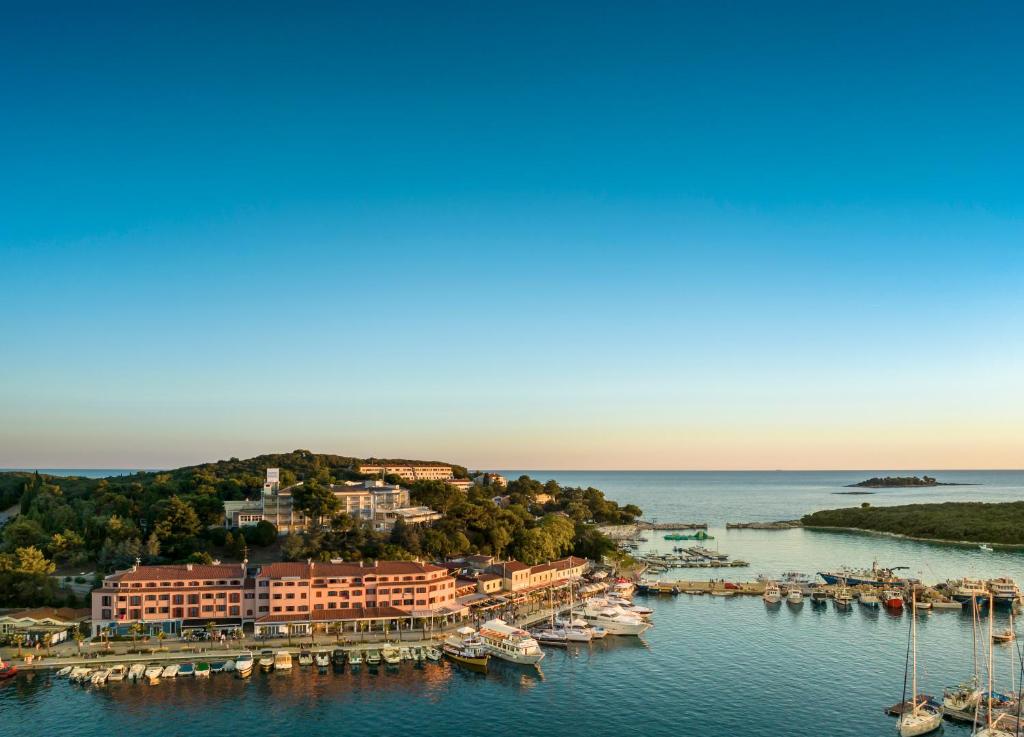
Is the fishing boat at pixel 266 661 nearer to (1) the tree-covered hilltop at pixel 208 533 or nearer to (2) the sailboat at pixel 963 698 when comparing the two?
(1) the tree-covered hilltop at pixel 208 533

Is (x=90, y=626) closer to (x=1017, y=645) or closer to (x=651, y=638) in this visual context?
(x=651, y=638)

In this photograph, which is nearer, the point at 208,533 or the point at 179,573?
the point at 179,573

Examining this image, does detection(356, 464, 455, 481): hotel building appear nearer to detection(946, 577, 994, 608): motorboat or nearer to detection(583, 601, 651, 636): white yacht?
detection(583, 601, 651, 636): white yacht

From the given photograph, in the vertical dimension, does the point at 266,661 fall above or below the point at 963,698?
below

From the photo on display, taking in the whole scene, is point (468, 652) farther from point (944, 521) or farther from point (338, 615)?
point (944, 521)


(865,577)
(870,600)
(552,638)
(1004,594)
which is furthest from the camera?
(865,577)

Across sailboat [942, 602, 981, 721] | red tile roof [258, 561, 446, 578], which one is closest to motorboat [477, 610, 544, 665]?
red tile roof [258, 561, 446, 578]

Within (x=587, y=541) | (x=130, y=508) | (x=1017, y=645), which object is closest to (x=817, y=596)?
(x=1017, y=645)

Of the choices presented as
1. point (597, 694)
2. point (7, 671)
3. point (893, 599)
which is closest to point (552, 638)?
point (597, 694)
